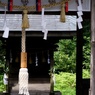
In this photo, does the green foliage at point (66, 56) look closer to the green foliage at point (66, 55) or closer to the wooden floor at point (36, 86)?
the green foliage at point (66, 55)

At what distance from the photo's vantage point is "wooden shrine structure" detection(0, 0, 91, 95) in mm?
3748

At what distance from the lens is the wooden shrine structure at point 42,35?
3.75 meters

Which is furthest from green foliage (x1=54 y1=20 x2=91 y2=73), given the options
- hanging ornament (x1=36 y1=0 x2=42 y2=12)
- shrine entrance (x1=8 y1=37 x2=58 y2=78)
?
hanging ornament (x1=36 y1=0 x2=42 y2=12)

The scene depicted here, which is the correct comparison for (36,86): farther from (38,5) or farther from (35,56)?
(38,5)

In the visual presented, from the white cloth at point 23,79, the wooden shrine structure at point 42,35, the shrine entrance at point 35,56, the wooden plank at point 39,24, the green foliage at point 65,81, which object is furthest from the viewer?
the green foliage at point 65,81

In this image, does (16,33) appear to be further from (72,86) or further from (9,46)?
(72,86)

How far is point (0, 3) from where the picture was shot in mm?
3479

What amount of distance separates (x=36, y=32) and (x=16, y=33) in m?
0.47

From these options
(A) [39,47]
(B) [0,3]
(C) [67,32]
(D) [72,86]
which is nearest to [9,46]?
(A) [39,47]

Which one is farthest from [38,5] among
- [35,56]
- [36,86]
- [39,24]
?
[35,56]

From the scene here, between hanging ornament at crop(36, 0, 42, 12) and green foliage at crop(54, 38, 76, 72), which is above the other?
hanging ornament at crop(36, 0, 42, 12)

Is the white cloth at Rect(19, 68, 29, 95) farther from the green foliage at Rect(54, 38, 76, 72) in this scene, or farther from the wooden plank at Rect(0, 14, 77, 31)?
the green foliage at Rect(54, 38, 76, 72)

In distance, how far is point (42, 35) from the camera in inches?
281

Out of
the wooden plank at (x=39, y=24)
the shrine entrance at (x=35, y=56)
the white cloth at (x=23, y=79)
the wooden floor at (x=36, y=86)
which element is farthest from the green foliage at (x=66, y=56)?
the white cloth at (x=23, y=79)
